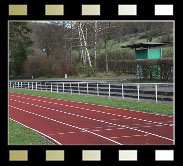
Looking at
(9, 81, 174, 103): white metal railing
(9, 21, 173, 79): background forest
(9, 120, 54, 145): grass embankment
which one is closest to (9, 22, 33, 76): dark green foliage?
(9, 21, 173, 79): background forest

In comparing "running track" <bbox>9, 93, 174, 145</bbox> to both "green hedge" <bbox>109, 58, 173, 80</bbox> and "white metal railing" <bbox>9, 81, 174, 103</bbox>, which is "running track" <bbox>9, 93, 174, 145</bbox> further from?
"green hedge" <bbox>109, 58, 173, 80</bbox>

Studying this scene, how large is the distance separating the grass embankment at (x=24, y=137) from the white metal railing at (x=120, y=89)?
27.2 feet

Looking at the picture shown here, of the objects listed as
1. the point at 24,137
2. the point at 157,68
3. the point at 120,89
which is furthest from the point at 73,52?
the point at 24,137

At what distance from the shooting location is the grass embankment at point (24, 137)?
25.4 ft

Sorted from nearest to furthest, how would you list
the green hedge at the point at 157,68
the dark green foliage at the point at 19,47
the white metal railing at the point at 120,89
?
the white metal railing at the point at 120,89
the green hedge at the point at 157,68
the dark green foliage at the point at 19,47

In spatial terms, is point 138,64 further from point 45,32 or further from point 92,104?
point 92,104

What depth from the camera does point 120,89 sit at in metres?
20.1

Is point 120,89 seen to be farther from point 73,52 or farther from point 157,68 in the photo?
Answer: point 73,52

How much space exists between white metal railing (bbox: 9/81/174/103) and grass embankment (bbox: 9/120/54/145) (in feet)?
27.2

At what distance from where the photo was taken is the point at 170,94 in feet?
54.1

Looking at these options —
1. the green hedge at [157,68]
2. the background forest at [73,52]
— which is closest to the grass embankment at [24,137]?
the green hedge at [157,68]

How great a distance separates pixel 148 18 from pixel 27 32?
2697cm

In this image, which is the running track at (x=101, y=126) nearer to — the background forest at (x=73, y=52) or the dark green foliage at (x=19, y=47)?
the dark green foliage at (x=19, y=47)

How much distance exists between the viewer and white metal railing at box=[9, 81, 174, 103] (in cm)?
1703
